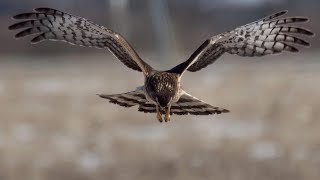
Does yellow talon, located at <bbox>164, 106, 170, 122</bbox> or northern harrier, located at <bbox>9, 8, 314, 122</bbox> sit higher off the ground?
northern harrier, located at <bbox>9, 8, 314, 122</bbox>

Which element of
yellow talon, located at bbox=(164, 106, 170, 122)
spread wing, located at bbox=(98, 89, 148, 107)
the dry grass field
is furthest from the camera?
the dry grass field

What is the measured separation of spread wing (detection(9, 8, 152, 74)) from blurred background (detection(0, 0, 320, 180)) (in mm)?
1376

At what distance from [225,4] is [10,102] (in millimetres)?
1733

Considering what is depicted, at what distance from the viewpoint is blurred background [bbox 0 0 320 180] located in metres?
2.83

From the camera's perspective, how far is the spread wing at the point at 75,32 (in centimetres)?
130

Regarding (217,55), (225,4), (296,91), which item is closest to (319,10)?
(225,4)

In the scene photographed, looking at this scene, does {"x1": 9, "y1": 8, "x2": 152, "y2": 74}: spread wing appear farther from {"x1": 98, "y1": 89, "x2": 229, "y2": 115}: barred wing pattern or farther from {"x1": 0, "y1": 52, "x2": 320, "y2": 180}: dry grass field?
{"x1": 0, "y1": 52, "x2": 320, "y2": 180}: dry grass field

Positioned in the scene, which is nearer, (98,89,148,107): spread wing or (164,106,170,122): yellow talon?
(164,106,170,122): yellow talon

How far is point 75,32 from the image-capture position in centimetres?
133

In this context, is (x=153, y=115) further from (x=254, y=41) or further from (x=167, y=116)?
(x=167, y=116)

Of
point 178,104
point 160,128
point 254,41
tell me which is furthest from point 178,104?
point 160,128

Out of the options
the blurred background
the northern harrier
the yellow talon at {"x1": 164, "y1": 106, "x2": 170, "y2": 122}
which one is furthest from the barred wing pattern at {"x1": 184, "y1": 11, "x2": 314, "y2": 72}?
the blurred background

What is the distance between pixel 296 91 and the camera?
12.3ft

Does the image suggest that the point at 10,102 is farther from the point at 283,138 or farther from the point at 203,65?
the point at 203,65
